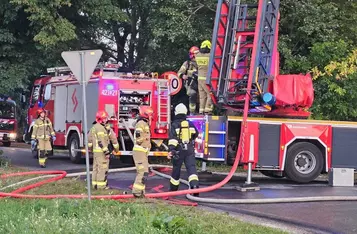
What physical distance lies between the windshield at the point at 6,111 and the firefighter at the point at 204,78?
1712 cm

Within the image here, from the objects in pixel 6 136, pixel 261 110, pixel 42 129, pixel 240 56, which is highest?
pixel 240 56

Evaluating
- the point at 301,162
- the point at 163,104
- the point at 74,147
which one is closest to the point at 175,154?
the point at 301,162

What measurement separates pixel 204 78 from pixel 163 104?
13.7 ft

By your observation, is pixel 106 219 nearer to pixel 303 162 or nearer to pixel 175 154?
pixel 175 154

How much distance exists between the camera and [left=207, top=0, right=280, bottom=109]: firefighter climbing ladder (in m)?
11.5

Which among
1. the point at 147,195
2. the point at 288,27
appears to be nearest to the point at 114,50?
the point at 288,27

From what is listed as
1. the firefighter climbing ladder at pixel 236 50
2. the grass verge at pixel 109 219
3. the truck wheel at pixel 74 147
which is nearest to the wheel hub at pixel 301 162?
the firefighter climbing ladder at pixel 236 50

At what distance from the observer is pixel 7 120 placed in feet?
89.0

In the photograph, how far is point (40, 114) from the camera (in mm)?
16141

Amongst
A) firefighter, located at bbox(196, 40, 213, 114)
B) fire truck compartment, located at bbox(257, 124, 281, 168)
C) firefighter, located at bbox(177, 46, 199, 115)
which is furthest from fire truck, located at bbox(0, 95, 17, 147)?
fire truck compartment, located at bbox(257, 124, 281, 168)

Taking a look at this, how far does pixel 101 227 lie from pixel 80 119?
11.2m

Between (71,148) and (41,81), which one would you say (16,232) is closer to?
(71,148)

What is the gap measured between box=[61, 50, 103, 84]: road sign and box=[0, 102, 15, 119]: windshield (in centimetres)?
1962

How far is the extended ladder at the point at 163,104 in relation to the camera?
53.3ft
